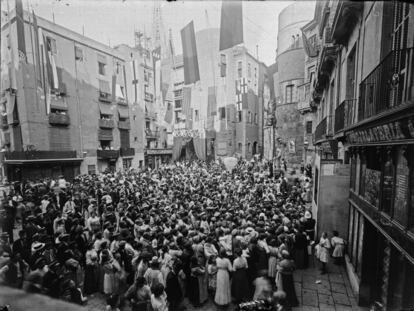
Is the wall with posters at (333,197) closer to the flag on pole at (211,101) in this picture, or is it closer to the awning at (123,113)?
the flag on pole at (211,101)

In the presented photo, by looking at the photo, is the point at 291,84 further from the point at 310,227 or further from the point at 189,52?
the point at 310,227

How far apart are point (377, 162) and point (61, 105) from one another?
2189 cm

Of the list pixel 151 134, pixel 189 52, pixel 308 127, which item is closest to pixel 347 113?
pixel 189 52

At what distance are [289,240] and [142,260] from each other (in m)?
4.05

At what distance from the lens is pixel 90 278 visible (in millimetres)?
5715

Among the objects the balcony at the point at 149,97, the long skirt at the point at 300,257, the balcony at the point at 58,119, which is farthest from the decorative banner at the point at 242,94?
the long skirt at the point at 300,257

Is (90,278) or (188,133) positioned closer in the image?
(90,278)

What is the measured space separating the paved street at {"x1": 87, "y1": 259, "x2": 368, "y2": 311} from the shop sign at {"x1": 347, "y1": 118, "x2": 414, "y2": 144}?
12.3 feet

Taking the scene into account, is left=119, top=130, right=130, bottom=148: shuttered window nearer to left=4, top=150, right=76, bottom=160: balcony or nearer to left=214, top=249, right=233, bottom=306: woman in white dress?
left=4, top=150, right=76, bottom=160: balcony

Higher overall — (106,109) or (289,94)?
(289,94)

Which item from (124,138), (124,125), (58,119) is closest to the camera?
(58,119)

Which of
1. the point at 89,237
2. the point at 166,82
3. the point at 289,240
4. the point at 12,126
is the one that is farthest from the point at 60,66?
the point at 289,240

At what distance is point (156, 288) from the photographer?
4.26 meters

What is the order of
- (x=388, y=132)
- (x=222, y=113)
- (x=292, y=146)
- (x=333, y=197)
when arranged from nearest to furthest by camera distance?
(x=388, y=132), (x=333, y=197), (x=292, y=146), (x=222, y=113)
